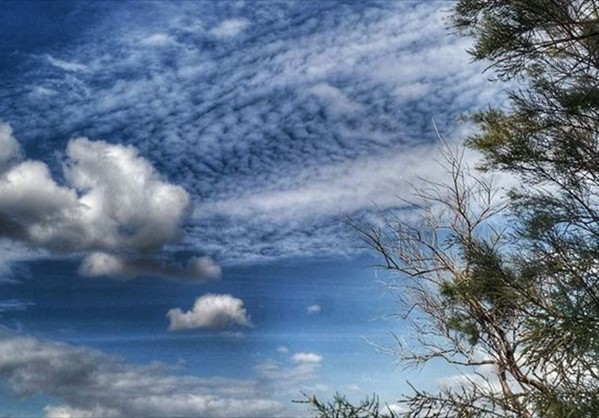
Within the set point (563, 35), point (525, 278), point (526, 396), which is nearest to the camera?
point (526, 396)

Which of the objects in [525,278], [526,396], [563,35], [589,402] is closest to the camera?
[589,402]

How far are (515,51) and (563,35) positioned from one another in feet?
2.06

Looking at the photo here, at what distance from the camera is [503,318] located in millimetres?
8008

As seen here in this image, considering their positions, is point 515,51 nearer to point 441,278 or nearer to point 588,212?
point 588,212

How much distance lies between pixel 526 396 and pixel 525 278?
1.61 metres

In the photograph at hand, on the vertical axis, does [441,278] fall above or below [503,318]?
above

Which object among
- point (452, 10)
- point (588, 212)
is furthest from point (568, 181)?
point (452, 10)

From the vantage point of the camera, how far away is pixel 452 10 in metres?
8.59

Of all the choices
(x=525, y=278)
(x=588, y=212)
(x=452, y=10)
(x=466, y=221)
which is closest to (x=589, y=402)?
(x=525, y=278)

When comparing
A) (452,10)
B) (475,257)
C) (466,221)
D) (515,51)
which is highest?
(452,10)

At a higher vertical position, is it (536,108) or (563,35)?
(563,35)

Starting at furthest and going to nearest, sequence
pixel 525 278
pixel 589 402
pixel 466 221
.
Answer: pixel 466 221
pixel 525 278
pixel 589 402

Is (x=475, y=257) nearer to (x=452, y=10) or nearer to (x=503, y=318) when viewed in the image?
(x=503, y=318)

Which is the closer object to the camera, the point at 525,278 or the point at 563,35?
the point at 525,278
